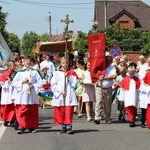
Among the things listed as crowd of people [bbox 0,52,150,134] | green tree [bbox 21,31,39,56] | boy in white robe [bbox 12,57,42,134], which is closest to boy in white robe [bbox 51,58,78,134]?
crowd of people [bbox 0,52,150,134]

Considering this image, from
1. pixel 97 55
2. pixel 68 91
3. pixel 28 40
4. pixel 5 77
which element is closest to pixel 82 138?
pixel 68 91

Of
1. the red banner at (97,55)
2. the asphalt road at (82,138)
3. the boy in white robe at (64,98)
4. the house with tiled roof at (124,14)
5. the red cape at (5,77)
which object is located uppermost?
the house with tiled roof at (124,14)

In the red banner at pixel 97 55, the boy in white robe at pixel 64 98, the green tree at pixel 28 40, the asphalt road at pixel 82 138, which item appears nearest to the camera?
the asphalt road at pixel 82 138

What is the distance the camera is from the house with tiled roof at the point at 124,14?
72106 millimetres

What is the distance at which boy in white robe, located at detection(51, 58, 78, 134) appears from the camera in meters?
12.6

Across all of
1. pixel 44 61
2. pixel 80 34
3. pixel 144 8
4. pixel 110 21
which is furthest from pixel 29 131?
pixel 144 8

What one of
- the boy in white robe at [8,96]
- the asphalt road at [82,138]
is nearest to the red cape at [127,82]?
the asphalt road at [82,138]

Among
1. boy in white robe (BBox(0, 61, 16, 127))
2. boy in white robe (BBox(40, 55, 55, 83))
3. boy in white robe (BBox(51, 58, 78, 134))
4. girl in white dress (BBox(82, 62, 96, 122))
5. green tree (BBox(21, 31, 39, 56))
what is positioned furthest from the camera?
green tree (BBox(21, 31, 39, 56))

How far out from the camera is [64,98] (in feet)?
41.6

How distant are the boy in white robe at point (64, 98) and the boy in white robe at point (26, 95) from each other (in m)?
0.42

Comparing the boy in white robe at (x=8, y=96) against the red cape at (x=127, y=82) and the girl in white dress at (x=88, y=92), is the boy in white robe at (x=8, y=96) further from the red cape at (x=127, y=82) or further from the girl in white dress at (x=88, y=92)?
the red cape at (x=127, y=82)

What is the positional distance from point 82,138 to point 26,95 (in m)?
1.62

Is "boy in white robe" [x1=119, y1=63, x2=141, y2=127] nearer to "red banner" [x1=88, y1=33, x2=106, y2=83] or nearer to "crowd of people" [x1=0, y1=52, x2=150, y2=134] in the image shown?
"crowd of people" [x1=0, y1=52, x2=150, y2=134]

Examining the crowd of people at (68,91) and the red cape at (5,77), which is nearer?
the crowd of people at (68,91)
